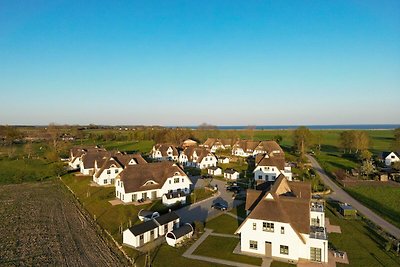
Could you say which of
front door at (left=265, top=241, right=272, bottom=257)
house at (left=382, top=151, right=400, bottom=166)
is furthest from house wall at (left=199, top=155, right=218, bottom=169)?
front door at (left=265, top=241, right=272, bottom=257)

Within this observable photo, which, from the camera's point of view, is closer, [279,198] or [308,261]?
[308,261]

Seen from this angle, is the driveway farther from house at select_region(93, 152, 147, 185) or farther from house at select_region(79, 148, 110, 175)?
house at select_region(79, 148, 110, 175)

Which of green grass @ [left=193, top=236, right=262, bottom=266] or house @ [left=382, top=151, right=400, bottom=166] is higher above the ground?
house @ [left=382, top=151, right=400, bottom=166]

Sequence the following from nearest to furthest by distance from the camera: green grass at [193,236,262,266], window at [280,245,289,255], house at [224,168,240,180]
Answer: green grass at [193,236,262,266], window at [280,245,289,255], house at [224,168,240,180]

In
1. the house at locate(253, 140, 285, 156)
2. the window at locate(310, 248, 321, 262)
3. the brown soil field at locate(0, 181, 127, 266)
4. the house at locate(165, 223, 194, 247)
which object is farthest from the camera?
the house at locate(253, 140, 285, 156)

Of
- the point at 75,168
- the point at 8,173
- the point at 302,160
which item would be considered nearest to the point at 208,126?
the point at 302,160

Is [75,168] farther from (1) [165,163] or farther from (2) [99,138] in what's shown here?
(2) [99,138]

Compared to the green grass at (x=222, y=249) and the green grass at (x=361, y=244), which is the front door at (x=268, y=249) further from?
the green grass at (x=361, y=244)
